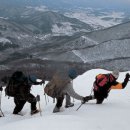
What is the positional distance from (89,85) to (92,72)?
3741 millimetres

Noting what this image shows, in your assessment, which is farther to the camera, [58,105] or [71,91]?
[58,105]

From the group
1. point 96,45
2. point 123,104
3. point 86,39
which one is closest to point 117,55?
point 96,45

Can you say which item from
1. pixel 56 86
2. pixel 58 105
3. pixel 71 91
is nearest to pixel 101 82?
pixel 71 91

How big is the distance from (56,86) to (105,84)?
1982 mm

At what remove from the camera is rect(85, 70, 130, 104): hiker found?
13633 mm

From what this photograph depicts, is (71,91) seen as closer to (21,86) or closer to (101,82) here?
(101,82)

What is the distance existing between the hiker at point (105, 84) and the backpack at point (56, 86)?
1260mm

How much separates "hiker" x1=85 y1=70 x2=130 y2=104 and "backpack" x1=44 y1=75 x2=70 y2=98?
126 centimetres

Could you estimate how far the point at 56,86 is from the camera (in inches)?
498

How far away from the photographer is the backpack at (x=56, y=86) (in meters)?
12.5

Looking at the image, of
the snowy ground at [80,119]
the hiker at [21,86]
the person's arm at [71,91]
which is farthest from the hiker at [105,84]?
the hiker at [21,86]

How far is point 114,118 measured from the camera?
11.9 meters

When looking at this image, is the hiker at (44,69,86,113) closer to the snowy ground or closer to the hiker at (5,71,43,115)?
the snowy ground

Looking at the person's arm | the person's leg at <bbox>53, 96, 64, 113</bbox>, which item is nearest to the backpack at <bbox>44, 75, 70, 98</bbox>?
the person's arm
